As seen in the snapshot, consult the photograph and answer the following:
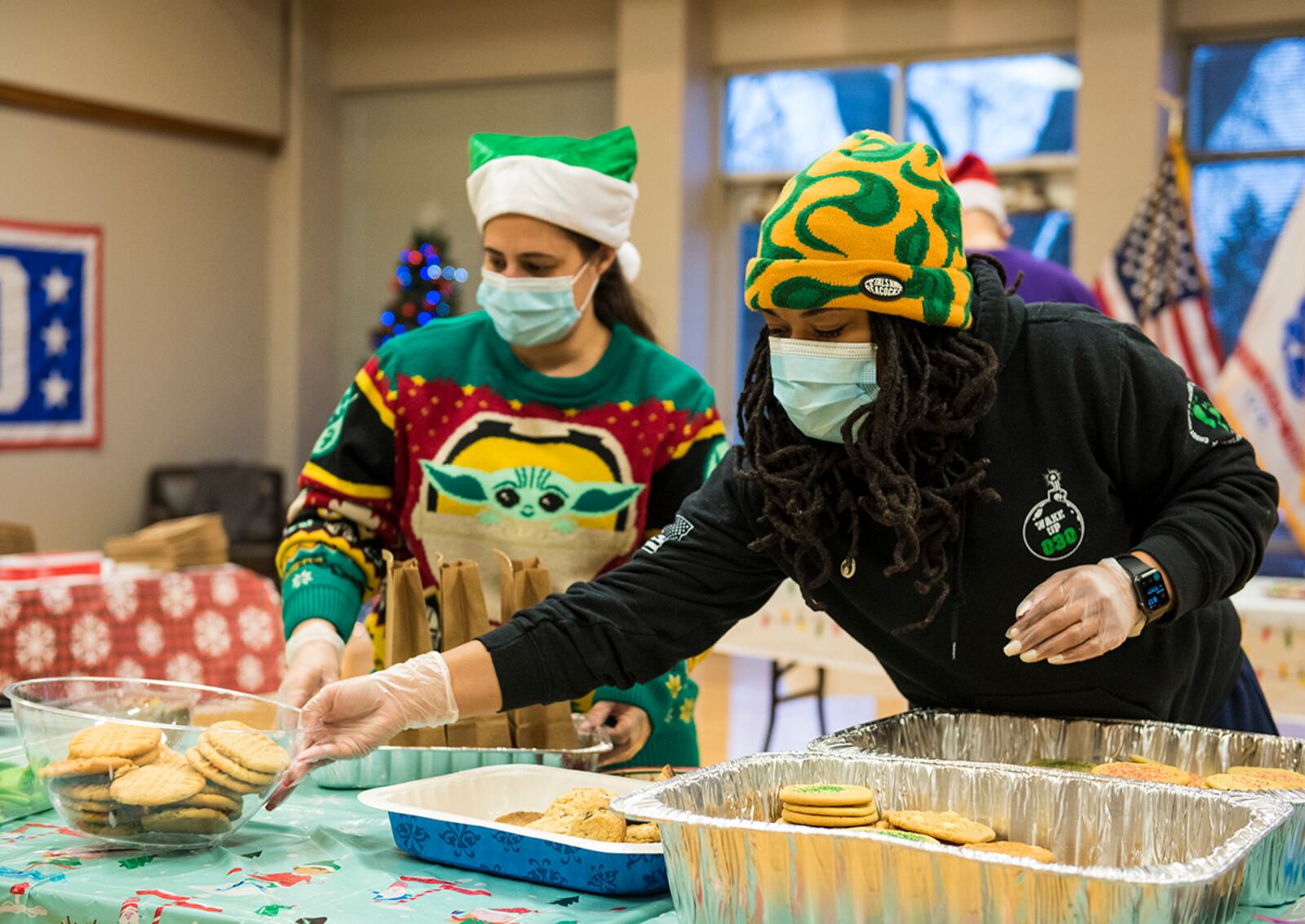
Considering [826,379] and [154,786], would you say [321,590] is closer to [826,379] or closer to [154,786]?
[154,786]

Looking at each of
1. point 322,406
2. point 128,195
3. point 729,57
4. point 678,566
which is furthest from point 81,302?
point 678,566

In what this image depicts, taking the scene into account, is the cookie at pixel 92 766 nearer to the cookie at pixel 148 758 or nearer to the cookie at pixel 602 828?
the cookie at pixel 148 758

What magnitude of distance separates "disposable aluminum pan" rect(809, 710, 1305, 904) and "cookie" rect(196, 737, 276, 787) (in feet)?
1.81

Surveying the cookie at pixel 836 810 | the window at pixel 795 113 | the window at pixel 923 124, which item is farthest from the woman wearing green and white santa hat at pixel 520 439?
the window at pixel 795 113

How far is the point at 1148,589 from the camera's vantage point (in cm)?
143

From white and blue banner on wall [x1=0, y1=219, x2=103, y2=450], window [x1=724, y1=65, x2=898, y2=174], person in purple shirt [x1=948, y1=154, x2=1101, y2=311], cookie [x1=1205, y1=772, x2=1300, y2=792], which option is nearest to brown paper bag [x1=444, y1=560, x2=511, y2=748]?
cookie [x1=1205, y1=772, x2=1300, y2=792]

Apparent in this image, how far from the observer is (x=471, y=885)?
53.4 inches

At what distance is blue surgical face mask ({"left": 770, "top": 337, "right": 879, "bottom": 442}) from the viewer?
5.08 ft

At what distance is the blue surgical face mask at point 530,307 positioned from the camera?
80.7 inches

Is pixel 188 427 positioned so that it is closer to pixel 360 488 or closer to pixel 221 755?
pixel 360 488

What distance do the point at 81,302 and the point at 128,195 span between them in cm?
74

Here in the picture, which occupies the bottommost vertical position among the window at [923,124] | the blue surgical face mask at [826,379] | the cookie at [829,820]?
the cookie at [829,820]

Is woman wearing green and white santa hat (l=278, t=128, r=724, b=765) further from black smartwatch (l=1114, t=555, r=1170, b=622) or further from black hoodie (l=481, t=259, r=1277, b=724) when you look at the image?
black smartwatch (l=1114, t=555, r=1170, b=622)

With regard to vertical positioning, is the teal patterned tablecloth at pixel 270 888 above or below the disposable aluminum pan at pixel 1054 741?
below
